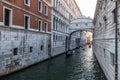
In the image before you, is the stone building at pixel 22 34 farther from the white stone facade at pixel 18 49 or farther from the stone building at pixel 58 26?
the stone building at pixel 58 26

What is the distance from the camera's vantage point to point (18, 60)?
53.2ft

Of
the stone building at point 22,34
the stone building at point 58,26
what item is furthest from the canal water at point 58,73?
the stone building at point 58,26

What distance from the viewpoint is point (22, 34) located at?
56.1 feet

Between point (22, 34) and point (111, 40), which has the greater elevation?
point (22, 34)

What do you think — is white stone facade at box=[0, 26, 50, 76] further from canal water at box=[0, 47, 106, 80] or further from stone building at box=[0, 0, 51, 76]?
canal water at box=[0, 47, 106, 80]

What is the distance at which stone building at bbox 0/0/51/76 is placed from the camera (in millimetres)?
14016

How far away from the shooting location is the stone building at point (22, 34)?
14016 mm

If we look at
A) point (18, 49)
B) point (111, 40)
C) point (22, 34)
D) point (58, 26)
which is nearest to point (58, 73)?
point (18, 49)

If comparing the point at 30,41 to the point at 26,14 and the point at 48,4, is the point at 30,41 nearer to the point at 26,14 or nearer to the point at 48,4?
the point at 26,14

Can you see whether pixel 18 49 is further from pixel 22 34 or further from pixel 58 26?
pixel 58 26

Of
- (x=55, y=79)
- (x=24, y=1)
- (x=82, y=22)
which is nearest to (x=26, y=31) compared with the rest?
(x=24, y=1)

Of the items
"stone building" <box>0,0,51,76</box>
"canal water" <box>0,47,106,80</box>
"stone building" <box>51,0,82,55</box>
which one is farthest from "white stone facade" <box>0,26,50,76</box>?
"stone building" <box>51,0,82,55</box>

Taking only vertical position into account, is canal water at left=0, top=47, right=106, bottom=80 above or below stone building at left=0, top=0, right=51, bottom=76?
below

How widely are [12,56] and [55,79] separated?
4.37 metres
